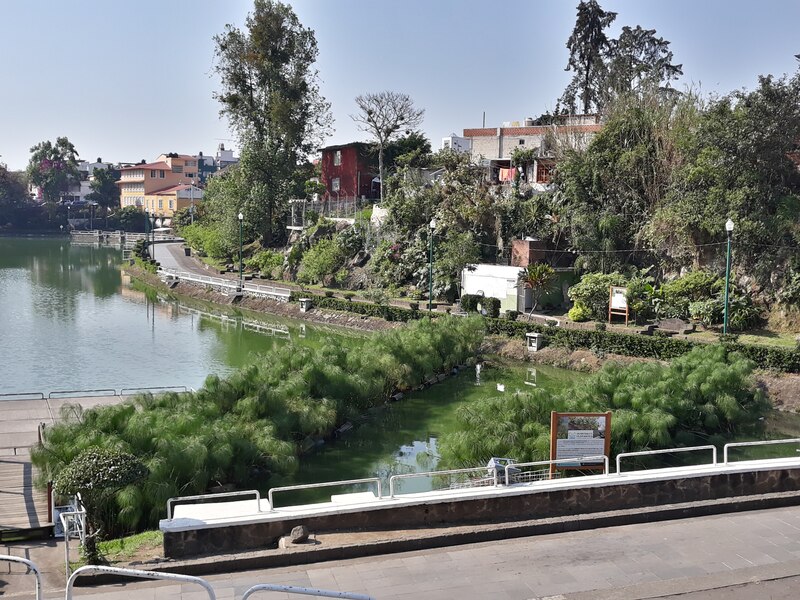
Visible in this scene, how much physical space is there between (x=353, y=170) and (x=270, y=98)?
25.8 feet

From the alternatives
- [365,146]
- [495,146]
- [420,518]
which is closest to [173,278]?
[365,146]

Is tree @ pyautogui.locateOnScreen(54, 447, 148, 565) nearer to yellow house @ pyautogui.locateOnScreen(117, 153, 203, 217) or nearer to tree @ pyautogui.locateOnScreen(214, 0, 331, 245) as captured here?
tree @ pyautogui.locateOnScreen(214, 0, 331, 245)

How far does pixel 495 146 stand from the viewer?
183ft

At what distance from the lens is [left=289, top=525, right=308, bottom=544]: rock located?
11547 millimetres

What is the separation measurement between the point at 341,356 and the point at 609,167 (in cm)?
2168

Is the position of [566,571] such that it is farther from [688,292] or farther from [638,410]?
[688,292]

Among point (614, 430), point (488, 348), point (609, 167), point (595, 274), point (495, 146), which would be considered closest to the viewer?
point (614, 430)

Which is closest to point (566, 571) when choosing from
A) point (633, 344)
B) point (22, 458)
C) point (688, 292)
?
point (22, 458)

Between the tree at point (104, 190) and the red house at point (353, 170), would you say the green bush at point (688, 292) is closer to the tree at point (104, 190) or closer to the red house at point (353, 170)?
the red house at point (353, 170)

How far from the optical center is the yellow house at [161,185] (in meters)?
109

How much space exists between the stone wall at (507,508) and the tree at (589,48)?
1791 inches

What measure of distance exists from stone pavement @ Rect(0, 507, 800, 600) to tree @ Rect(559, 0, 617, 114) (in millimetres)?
47534

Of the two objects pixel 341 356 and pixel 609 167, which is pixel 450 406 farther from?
pixel 609 167

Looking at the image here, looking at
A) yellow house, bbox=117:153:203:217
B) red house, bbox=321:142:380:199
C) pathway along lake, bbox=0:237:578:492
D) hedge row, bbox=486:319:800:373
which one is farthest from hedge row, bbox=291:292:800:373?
yellow house, bbox=117:153:203:217
